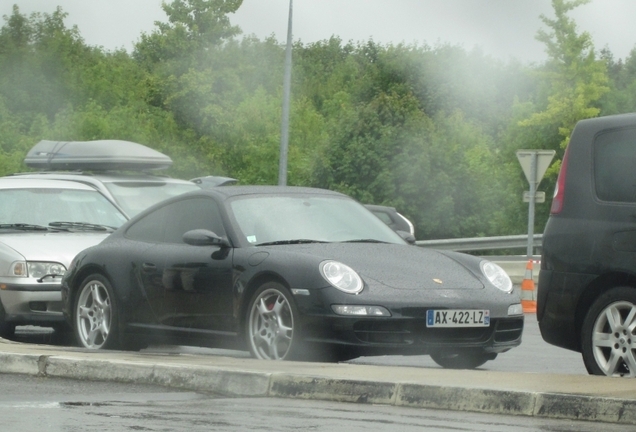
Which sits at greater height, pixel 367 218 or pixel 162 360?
pixel 367 218

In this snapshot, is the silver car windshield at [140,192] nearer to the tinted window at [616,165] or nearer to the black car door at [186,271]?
the black car door at [186,271]

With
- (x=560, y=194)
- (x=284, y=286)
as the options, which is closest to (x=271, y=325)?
(x=284, y=286)

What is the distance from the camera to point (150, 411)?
6617 mm

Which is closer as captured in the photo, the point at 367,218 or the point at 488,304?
the point at 488,304

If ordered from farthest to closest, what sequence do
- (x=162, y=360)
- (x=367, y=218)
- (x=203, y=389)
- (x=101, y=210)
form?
1. (x=101, y=210)
2. (x=367, y=218)
3. (x=162, y=360)
4. (x=203, y=389)

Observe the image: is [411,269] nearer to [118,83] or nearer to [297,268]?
[297,268]

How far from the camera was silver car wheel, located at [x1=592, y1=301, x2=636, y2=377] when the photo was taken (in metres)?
8.30

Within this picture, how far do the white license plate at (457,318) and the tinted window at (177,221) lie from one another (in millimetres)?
1788

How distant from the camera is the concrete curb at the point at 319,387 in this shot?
21.8 feet

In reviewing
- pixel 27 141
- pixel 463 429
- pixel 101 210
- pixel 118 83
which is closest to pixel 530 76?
pixel 27 141

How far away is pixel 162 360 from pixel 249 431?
9.81 ft

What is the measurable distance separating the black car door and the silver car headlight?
1.53 metres

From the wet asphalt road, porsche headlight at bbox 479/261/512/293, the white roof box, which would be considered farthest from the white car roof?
the wet asphalt road

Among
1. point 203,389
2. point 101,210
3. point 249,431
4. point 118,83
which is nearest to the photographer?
point 249,431
